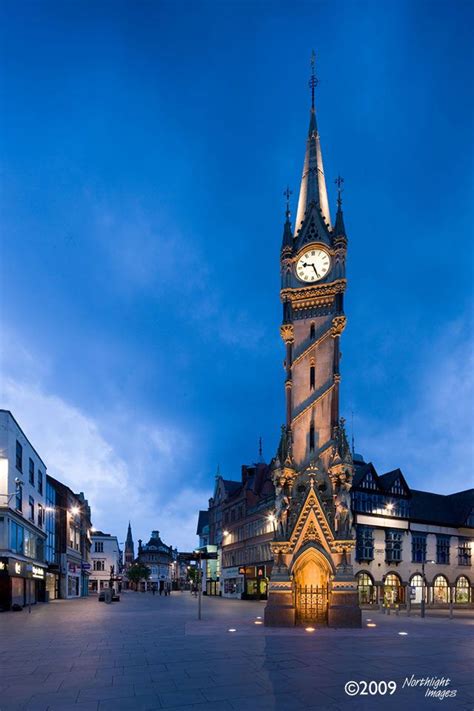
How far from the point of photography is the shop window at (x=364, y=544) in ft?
181

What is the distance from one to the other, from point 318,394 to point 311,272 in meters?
7.89

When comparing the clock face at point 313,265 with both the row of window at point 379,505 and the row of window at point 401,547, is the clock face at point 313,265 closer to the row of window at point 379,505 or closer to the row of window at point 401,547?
the row of window at point 379,505

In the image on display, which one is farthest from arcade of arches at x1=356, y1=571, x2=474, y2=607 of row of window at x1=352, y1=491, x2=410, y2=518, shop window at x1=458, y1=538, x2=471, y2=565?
row of window at x1=352, y1=491, x2=410, y2=518

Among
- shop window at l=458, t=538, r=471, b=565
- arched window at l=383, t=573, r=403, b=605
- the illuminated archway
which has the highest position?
the illuminated archway

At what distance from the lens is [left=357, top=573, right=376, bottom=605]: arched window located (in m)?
54.8

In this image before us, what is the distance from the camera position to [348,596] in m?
27.6

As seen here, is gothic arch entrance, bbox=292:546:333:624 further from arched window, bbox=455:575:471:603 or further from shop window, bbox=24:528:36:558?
arched window, bbox=455:575:471:603

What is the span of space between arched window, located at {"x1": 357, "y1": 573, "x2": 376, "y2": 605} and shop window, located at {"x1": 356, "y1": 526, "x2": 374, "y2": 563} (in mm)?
1843

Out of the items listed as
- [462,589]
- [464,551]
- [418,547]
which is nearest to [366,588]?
[418,547]

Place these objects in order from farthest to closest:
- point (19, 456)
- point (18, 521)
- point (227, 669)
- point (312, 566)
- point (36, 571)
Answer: point (36, 571)
point (19, 456)
point (18, 521)
point (312, 566)
point (227, 669)

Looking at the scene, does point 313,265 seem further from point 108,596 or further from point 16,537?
point 108,596

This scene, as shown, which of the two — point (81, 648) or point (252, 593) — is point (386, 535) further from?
point (81, 648)

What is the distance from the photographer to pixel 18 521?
44469 mm

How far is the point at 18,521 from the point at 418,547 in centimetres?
4316
